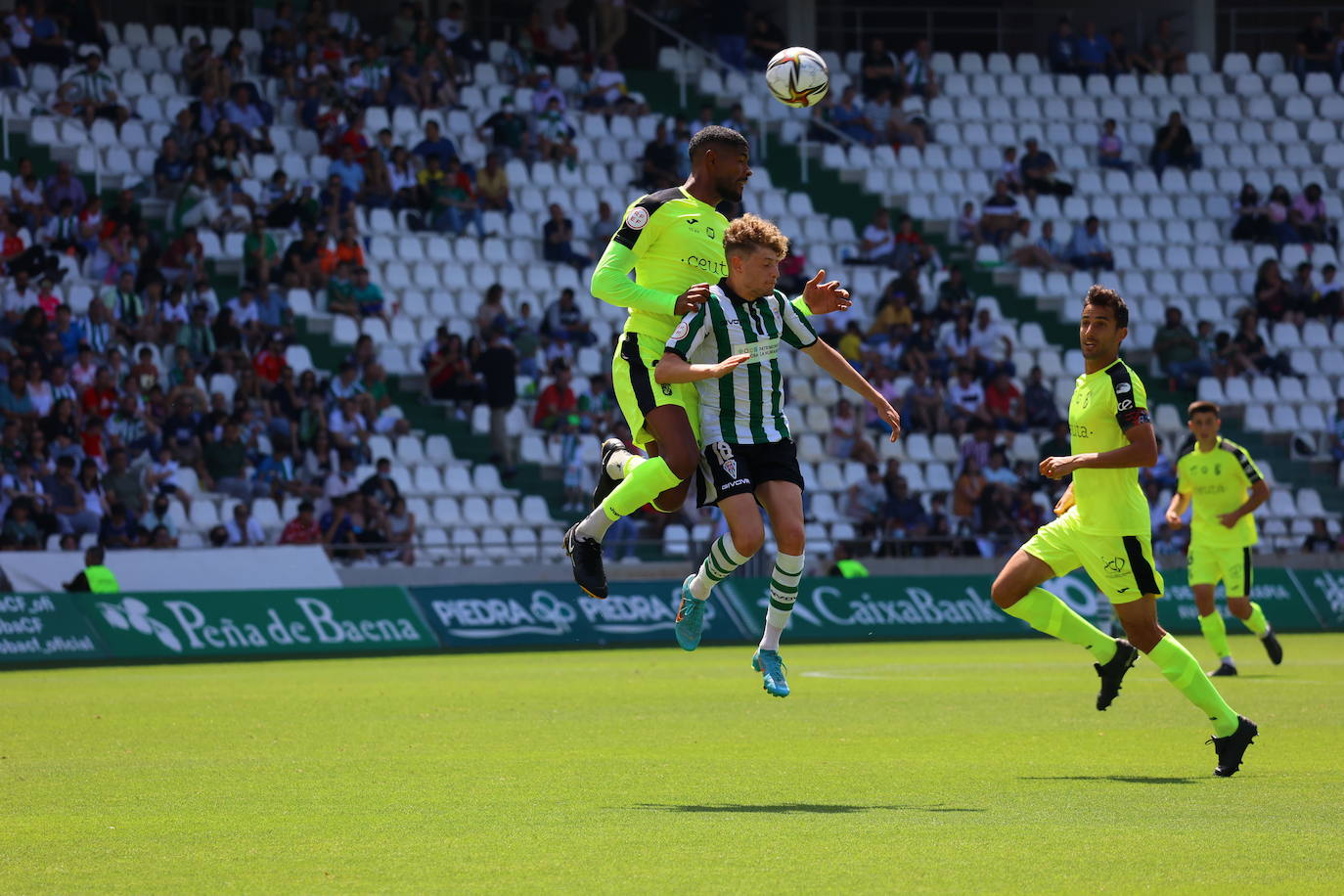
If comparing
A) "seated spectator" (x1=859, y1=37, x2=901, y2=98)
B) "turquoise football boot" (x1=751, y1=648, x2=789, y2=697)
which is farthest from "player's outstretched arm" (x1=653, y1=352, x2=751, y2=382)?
"seated spectator" (x1=859, y1=37, x2=901, y2=98)

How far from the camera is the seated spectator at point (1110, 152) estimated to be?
1293 inches

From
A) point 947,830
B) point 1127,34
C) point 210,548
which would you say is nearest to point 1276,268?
point 1127,34

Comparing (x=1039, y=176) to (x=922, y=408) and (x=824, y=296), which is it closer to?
(x=922, y=408)

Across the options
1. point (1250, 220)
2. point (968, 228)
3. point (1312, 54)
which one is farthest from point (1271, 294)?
point (1312, 54)

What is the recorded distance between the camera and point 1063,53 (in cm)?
3441

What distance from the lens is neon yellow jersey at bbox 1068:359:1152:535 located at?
9.99 meters

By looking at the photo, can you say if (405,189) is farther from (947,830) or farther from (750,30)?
(947,830)

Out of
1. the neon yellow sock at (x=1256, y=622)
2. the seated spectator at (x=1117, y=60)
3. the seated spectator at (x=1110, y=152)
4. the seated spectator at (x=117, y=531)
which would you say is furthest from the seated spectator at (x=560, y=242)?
the neon yellow sock at (x=1256, y=622)

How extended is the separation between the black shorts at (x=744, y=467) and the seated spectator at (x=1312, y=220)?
81.9ft

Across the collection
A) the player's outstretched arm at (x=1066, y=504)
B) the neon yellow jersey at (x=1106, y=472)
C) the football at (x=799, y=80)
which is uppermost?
the football at (x=799, y=80)

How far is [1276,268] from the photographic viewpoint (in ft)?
102

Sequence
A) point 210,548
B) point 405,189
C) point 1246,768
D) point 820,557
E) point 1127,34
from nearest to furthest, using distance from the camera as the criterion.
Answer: point 1246,768
point 210,548
point 820,557
point 405,189
point 1127,34

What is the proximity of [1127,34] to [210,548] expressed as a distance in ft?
74.1

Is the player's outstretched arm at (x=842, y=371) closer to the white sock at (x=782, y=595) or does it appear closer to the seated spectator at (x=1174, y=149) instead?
the white sock at (x=782, y=595)
